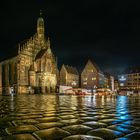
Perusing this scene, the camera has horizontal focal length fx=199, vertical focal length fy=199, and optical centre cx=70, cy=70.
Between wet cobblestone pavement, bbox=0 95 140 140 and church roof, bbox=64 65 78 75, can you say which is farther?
church roof, bbox=64 65 78 75

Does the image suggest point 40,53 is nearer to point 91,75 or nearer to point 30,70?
point 30,70

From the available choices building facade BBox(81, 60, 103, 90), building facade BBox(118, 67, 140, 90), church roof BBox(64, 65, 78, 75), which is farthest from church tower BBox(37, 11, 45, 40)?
building facade BBox(118, 67, 140, 90)

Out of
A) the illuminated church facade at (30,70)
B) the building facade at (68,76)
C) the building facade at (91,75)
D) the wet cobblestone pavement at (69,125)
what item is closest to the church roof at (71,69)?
the building facade at (68,76)

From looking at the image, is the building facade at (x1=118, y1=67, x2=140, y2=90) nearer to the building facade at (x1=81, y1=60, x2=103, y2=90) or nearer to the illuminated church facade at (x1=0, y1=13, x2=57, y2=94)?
the building facade at (x1=81, y1=60, x2=103, y2=90)

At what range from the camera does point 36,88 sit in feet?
243

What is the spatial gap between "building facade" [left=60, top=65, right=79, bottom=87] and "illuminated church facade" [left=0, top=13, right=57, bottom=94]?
29275 mm

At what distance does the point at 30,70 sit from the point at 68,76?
39.4m

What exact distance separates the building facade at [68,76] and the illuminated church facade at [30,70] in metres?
29.3

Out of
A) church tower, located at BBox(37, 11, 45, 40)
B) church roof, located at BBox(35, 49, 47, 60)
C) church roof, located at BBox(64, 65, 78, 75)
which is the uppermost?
church tower, located at BBox(37, 11, 45, 40)

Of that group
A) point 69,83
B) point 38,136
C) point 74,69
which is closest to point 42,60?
point 69,83

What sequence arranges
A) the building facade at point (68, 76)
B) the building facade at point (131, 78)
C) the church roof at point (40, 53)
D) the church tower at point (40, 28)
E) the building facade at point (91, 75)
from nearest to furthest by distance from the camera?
1. the church roof at point (40, 53)
2. the church tower at point (40, 28)
3. the building facade at point (68, 76)
4. the building facade at point (91, 75)
5. the building facade at point (131, 78)

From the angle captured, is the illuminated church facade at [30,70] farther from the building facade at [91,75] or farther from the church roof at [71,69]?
the building facade at [91,75]

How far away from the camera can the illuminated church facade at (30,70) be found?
7112 cm

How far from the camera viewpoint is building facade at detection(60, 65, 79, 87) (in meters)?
110
